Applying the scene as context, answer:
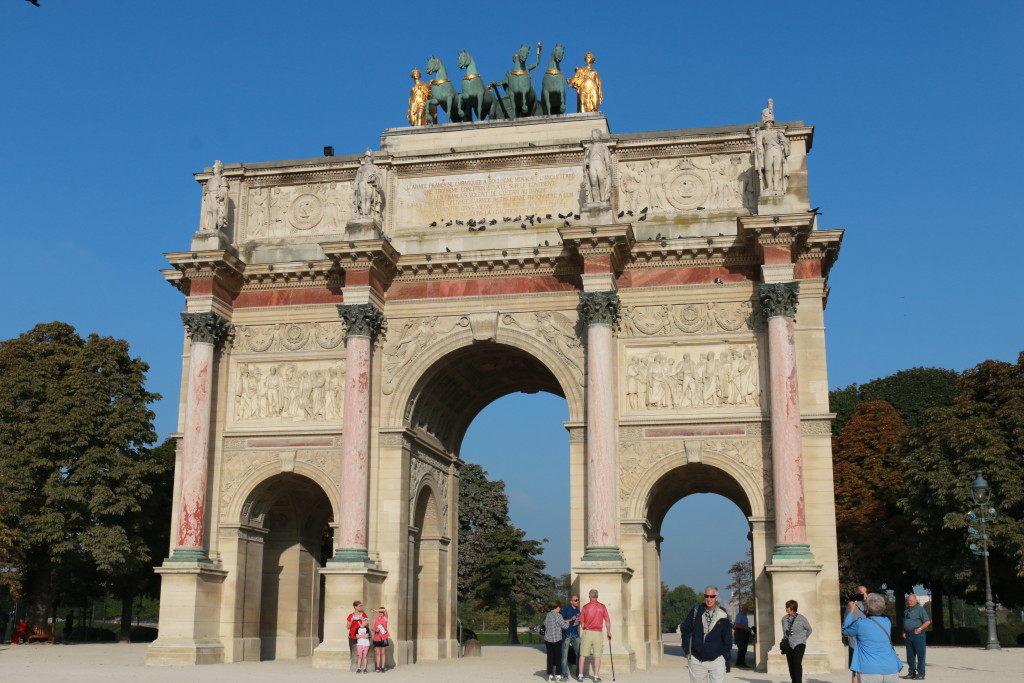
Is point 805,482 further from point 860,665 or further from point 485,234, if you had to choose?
point 860,665

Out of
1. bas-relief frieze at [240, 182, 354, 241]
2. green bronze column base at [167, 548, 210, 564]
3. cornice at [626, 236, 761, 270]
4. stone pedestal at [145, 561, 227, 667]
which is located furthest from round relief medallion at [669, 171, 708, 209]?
stone pedestal at [145, 561, 227, 667]

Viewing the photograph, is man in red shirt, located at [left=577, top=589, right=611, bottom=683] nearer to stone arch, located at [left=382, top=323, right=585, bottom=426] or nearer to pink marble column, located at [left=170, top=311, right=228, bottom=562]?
stone arch, located at [left=382, top=323, right=585, bottom=426]

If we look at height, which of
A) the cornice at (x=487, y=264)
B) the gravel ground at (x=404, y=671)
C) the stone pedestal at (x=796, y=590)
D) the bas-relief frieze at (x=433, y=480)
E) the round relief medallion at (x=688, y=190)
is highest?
the round relief medallion at (x=688, y=190)

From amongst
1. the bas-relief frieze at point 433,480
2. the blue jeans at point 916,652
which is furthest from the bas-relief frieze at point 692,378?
the blue jeans at point 916,652

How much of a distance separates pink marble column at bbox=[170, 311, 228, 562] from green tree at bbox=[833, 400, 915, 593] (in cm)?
2734

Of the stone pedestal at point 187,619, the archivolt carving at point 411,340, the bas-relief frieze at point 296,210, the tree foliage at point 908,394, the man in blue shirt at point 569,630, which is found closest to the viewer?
the man in blue shirt at point 569,630

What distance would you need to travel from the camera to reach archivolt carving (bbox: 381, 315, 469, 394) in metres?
29.2

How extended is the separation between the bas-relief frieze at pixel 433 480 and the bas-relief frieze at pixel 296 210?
7.05m

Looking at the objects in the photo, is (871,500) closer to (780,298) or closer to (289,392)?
(780,298)

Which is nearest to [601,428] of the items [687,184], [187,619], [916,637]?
[687,184]

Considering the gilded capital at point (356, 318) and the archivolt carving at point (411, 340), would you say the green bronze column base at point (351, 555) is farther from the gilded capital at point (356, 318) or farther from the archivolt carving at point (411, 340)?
the gilded capital at point (356, 318)

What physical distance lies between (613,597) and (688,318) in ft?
24.7

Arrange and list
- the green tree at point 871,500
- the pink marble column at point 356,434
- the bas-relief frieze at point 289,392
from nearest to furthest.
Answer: the pink marble column at point 356,434
the bas-relief frieze at point 289,392
the green tree at point 871,500

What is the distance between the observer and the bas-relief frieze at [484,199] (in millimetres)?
29625
